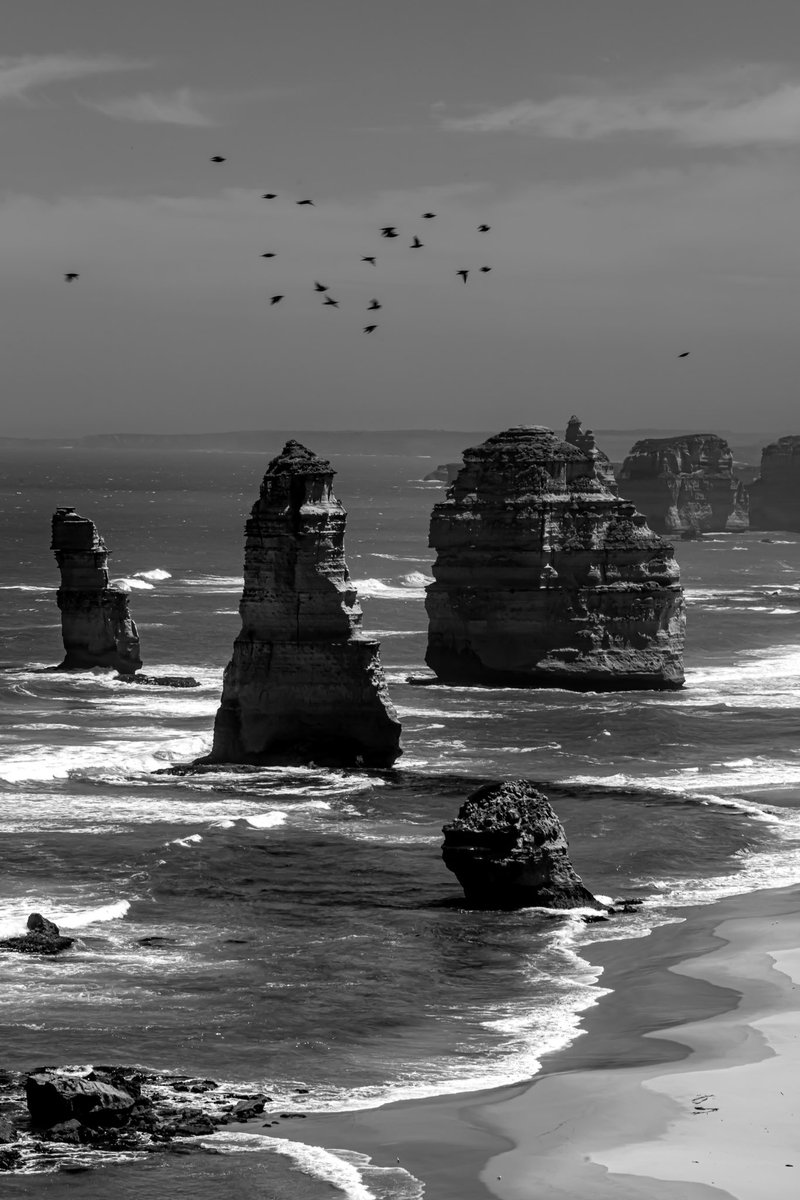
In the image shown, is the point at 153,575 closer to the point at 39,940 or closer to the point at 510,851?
the point at 510,851

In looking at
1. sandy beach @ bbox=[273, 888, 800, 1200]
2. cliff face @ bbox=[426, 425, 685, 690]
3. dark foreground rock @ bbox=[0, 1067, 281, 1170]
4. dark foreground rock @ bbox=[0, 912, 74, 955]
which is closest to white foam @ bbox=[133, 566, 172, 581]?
cliff face @ bbox=[426, 425, 685, 690]

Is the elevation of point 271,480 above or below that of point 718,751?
above

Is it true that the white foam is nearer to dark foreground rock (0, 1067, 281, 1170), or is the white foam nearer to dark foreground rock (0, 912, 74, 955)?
dark foreground rock (0, 912, 74, 955)

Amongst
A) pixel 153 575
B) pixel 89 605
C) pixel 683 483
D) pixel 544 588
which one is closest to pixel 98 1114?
pixel 544 588

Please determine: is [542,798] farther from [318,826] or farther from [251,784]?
[251,784]

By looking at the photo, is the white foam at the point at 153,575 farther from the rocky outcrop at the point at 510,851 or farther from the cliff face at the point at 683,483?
the rocky outcrop at the point at 510,851

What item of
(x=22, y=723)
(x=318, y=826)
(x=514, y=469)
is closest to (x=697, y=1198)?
(x=318, y=826)
